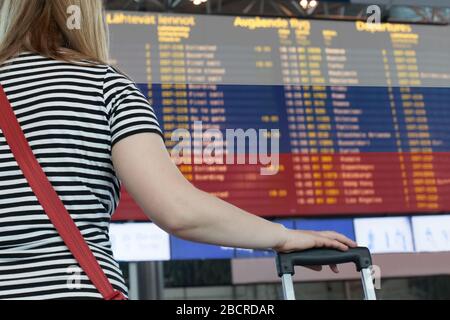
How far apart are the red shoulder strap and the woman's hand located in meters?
0.19

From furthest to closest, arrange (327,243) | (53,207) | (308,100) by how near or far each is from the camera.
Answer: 1. (308,100)
2. (327,243)
3. (53,207)

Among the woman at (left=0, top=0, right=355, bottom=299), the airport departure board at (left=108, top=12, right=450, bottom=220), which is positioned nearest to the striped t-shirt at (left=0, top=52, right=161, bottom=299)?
the woman at (left=0, top=0, right=355, bottom=299)

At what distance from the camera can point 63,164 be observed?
2.17 feet

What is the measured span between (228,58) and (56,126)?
3.05 metres

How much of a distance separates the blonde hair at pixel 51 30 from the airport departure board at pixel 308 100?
2.70 metres

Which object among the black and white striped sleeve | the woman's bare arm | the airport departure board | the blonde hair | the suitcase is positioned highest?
the airport departure board

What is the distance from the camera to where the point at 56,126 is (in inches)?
26.4

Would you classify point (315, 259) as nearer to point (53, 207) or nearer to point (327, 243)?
point (327, 243)

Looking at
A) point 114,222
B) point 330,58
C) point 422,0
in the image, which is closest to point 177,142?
point 114,222

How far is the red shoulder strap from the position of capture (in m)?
0.62

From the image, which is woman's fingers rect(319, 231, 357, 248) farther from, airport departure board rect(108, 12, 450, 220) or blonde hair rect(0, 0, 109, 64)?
airport departure board rect(108, 12, 450, 220)

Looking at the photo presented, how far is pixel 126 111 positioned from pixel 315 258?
25 cm

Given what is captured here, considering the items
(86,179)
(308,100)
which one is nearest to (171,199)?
(86,179)
